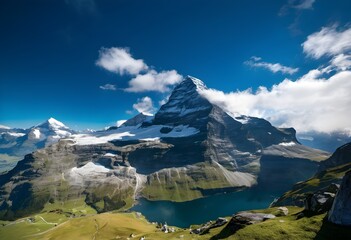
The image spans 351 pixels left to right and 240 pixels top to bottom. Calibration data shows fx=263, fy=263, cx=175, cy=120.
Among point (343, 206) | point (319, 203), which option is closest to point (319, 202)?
point (319, 203)

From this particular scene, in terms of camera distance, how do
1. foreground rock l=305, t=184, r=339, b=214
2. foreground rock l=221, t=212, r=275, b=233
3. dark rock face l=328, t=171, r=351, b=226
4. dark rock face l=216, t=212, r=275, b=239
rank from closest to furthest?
1. dark rock face l=328, t=171, r=351, b=226
2. foreground rock l=305, t=184, r=339, b=214
3. dark rock face l=216, t=212, r=275, b=239
4. foreground rock l=221, t=212, r=275, b=233

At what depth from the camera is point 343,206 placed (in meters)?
33.2

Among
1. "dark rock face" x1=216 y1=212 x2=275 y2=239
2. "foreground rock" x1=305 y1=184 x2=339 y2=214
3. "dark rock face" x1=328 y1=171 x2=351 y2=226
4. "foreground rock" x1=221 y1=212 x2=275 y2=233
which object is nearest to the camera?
"dark rock face" x1=328 y1=171 x2=351 y2=226

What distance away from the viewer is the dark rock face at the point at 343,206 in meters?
32.6

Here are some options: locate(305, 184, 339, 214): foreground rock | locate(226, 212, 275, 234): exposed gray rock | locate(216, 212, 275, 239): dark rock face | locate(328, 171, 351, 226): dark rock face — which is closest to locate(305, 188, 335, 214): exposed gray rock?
locate(305, 184, 339, 214): foreground rock

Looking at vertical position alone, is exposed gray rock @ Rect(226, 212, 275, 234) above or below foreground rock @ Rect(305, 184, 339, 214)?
below

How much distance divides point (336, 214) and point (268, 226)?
31.6ft

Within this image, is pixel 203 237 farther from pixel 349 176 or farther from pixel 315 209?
pixel 349 176

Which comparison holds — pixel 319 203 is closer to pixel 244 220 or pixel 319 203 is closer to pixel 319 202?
pixel 319 202

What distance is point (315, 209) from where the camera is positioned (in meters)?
41.5

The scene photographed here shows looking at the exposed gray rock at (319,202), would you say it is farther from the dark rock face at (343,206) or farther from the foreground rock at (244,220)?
the foreground rock at (244,220)

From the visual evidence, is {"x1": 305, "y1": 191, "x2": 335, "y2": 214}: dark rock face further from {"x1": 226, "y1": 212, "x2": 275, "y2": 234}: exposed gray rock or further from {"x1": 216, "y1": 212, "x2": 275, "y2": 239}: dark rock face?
{"x1": 216, "y1": 212, "x2": 275, "y2": 239}: dark rock face

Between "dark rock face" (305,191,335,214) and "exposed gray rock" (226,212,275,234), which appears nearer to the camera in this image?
"dark rock face" (305,191,335,214)

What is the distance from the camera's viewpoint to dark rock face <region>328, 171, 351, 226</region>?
3262cm
